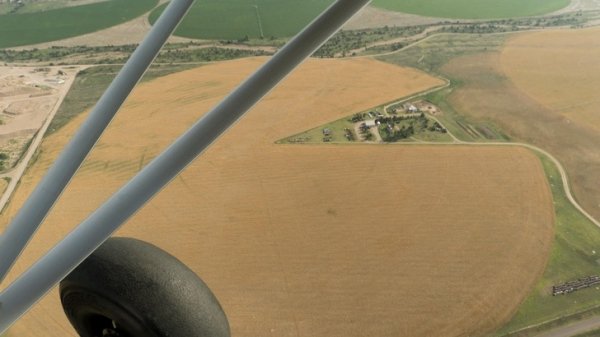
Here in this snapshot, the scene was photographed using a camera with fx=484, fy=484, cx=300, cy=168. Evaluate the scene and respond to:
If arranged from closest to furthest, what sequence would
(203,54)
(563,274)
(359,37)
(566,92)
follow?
1. (563,274)
2. (566,92)
3. (203,54)
4. (359,37)

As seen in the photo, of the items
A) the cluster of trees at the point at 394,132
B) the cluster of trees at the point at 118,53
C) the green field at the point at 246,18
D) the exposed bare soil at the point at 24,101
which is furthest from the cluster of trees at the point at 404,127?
the exposed bare soil at the point at 24,101

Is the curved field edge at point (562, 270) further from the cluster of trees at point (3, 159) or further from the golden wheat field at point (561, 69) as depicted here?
the cluster of trees at point (3, 159)

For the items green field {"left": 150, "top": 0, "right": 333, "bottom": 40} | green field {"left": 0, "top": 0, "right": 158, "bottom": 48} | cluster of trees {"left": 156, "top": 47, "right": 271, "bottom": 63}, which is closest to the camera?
cluster of trees {"left": 156, "top": 47, "right": 271, "bottom": 63}

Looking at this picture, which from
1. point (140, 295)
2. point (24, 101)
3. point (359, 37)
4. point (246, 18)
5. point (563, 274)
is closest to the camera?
point (140, 295)

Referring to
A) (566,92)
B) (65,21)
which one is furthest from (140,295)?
(65,21)

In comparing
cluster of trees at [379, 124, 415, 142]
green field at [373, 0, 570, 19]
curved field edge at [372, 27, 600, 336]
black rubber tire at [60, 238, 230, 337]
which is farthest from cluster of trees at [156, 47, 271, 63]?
black rubber tire at [60, 238, 230, 337]

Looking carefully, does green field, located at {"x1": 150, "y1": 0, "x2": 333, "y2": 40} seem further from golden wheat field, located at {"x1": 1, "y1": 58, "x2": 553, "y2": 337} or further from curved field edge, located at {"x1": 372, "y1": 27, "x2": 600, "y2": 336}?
curved field edge, located at {"x1": 372, "y1": 27, "x2": 600, "y2": 336}

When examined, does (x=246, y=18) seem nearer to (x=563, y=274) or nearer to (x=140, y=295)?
(x=563, y=274)
